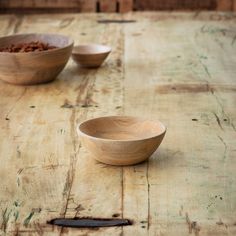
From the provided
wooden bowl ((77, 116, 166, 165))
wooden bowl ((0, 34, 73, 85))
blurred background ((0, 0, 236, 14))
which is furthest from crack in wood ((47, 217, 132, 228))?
blurred background ((0, 0, 236, 14))

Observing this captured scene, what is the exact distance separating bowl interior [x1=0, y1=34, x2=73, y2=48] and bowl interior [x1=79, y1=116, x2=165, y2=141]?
72cm

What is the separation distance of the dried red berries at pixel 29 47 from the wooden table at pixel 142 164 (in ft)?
0.37

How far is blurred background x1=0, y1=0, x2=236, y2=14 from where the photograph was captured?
12.5 feet

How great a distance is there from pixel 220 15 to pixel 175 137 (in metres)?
2.01

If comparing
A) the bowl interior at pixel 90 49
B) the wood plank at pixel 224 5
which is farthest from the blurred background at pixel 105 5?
the bowl interior at pixel 90 49

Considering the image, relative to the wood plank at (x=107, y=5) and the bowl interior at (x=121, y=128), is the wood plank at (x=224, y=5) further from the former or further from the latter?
the bowl interior at (x=121, y=128)

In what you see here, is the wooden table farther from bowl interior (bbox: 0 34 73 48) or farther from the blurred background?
the blurred background

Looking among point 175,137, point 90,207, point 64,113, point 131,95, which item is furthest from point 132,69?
point 90,207

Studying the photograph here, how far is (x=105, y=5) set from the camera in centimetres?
383

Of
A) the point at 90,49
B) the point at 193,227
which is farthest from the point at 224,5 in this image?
the point at 193,227

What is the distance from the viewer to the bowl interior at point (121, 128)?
4.73 ft

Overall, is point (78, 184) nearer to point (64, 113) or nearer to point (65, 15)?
point (64, 113)

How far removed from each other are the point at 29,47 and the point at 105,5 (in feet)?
5.97

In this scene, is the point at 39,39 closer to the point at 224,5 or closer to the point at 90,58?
the point at 90,58
